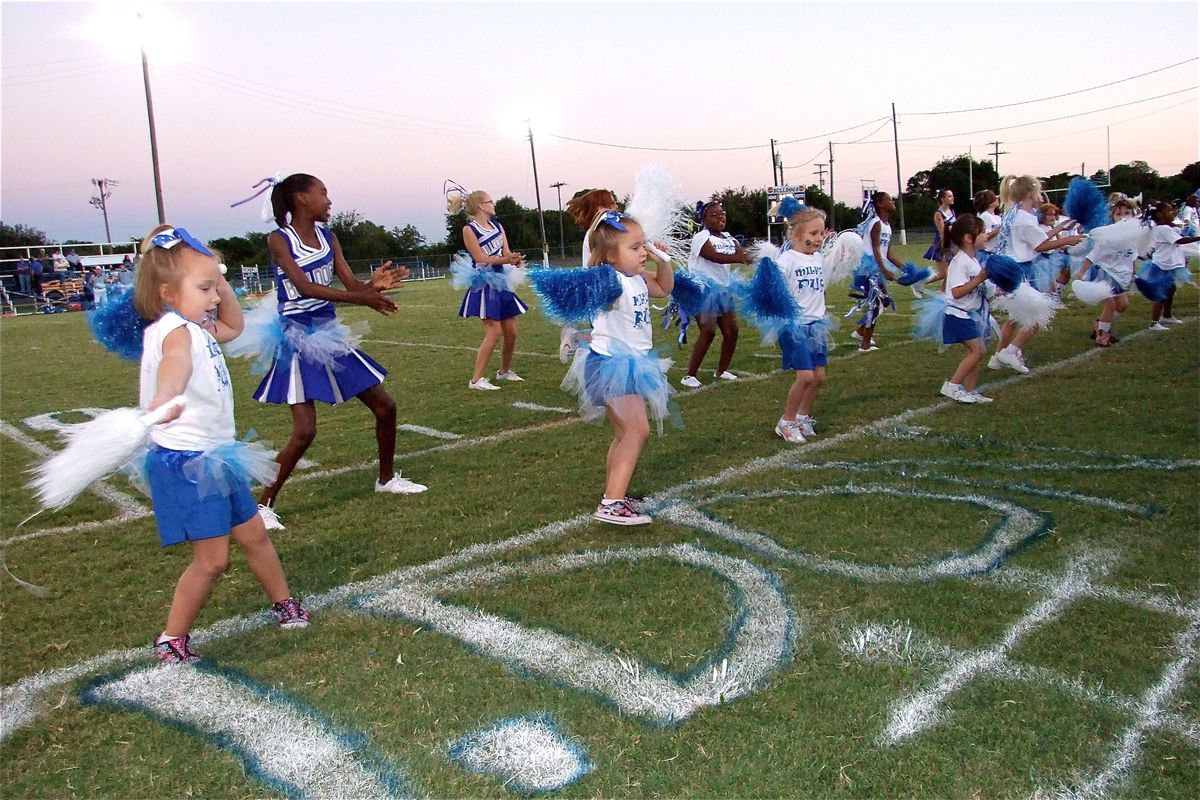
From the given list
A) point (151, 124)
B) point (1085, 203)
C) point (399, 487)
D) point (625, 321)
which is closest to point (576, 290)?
point (625, 321)

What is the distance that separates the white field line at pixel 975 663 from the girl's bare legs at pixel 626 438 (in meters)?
2.02

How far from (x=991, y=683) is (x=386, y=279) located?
347 centimetres

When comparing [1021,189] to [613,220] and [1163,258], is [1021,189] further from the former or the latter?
[613,220]

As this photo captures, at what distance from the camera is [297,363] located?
16.5ft

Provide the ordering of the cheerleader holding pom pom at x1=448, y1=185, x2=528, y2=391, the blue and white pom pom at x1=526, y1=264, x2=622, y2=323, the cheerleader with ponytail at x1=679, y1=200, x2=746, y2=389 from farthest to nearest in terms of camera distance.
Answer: the cheerleader holding pom pom at x1=448, y1=185, x2=528, y2=391 → the cheerleader with ponytail at x1=679, y1=200, x2=746, y2=389 → the blue and white pom pom at x1=526, y1=264, x2=622, y2=323

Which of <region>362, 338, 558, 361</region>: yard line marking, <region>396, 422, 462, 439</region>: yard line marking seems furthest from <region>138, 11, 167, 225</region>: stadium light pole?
<region>396, 422, 462, 439</region>: yard line marking

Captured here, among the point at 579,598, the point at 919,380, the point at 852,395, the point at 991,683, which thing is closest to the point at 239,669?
the point at 579,598

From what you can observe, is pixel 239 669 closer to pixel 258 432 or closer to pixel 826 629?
pixel 826 629

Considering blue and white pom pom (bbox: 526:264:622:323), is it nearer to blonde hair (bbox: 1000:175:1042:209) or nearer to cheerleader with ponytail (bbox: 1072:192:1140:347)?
blonde hair (bbox: 1000:175:1042:209)

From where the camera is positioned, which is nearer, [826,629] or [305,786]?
[305,786]

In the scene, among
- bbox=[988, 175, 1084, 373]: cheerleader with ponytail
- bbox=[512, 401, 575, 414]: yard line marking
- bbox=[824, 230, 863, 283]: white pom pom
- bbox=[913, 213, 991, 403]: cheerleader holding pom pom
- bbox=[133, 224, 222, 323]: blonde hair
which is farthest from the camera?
bbox=[988, 175, 1084, 373]: cheerleader with ponytail

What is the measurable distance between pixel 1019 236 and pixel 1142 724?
7267mm

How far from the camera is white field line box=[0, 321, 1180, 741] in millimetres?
3176

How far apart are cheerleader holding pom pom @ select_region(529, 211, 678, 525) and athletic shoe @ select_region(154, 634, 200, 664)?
2080 millimetres
